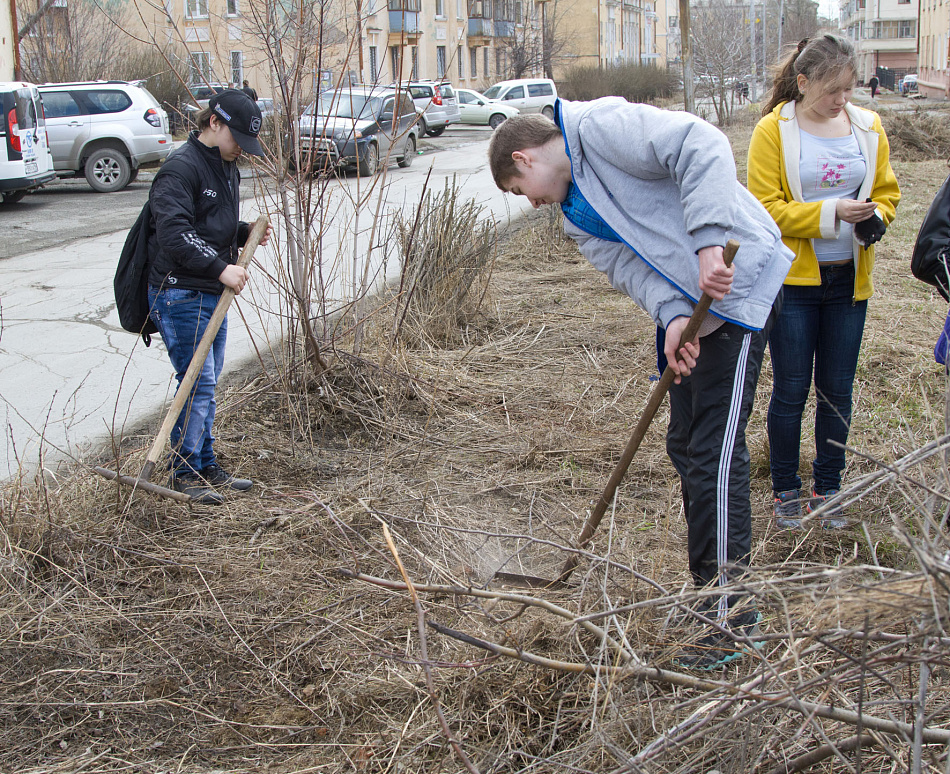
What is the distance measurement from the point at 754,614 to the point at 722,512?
275 millimetres

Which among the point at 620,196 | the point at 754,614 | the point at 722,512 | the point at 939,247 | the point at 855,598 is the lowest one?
the point at 754,614

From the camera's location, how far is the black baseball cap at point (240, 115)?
3.27 metres

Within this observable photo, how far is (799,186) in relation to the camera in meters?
3.01

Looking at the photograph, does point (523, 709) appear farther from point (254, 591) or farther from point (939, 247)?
point (939, 247)

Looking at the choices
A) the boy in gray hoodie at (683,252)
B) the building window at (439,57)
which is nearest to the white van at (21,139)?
the boy in gray hoodie at (683,252)

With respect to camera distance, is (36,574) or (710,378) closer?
Result: (710,378)

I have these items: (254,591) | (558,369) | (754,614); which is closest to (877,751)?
(754,614)

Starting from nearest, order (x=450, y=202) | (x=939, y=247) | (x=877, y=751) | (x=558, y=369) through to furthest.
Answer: (x=877, y=751) → (x=939, y=247) → (x=558, y=369) → (x=450, y=202)

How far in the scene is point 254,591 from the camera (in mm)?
2895

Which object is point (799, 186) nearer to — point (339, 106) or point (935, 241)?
point (935, 241)

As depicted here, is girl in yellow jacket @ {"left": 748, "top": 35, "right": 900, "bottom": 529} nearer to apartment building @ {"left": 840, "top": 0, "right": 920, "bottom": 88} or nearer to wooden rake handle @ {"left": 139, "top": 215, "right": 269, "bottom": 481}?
wooden rake handle @ {"left": 139, "top": 215, "right": 269, "bottom": 481}

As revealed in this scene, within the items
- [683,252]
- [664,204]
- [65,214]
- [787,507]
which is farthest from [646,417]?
[65,214]

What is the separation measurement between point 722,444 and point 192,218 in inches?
85.7

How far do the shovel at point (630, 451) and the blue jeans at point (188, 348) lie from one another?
1473 mm
